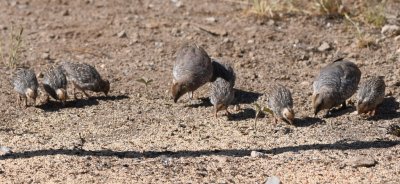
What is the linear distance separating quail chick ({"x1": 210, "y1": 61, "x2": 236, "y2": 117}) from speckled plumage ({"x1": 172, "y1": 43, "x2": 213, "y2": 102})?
19cm

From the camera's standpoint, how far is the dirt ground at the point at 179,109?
7664 millimetres

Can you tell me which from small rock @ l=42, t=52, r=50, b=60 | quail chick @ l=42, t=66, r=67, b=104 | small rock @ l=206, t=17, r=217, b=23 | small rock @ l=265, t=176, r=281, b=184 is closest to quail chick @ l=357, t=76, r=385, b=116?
small rock @ l=265, t=176, r=281, b=184

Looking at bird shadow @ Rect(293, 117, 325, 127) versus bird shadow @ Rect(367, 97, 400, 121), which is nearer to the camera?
bird shadow @ Rect(293, 117, 325, 127)

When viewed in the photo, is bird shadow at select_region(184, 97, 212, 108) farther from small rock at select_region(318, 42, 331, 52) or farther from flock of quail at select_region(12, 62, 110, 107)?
small rock at select_region(318, 42, 331, 52)

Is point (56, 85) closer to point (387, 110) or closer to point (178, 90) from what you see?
point (178, 90)

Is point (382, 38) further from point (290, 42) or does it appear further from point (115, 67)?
point (115, 67)

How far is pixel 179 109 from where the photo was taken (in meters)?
9.50

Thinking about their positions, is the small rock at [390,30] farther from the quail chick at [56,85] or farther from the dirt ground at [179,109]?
the quail chick at [56,85]

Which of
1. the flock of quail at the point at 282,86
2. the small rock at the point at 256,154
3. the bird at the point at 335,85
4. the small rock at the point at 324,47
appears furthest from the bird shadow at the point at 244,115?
the small rock at the point at 324,47

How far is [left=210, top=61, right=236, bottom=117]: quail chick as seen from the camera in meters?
9.14

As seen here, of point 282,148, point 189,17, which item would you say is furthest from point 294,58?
point 282,148

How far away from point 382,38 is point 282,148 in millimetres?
3804

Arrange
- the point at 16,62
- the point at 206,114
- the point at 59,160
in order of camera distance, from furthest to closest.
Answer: the point at 16,62 → the point at 206,114 → the point at 59,160

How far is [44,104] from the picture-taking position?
968 centimetres
